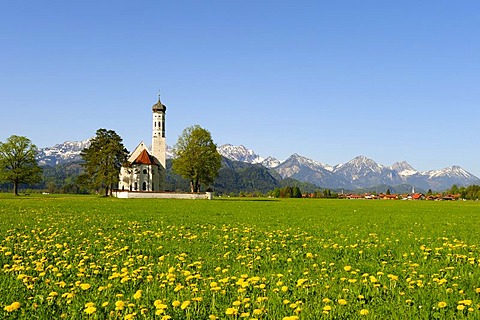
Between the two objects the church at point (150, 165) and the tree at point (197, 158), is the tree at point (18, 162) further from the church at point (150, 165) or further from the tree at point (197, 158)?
the tree at point (197, 158)

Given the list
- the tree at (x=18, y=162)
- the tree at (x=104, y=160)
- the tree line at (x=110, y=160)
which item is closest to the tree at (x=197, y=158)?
the tree line at (x=110, y=160)

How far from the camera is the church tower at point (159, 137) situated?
106 m

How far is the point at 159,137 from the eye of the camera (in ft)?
359

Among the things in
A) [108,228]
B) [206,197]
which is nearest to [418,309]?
[108,228]

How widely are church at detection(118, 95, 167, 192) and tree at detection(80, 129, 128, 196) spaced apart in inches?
241

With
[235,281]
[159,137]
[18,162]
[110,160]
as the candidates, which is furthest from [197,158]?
[235,281]

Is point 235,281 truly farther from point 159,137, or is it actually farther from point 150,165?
point 159,137

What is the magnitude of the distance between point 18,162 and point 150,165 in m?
28.7

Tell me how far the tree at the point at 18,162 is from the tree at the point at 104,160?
44.0ft

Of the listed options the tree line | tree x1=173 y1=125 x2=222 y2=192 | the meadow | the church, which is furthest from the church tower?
the meadow

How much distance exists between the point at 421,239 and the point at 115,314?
1181 centimetres

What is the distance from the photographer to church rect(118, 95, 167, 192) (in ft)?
317

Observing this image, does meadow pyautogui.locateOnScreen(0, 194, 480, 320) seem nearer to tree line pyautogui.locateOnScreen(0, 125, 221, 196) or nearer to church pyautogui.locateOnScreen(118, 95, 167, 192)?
tree line pyautogui.locateOnScreen(0, 125, 221, 196)

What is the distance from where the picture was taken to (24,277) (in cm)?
701
